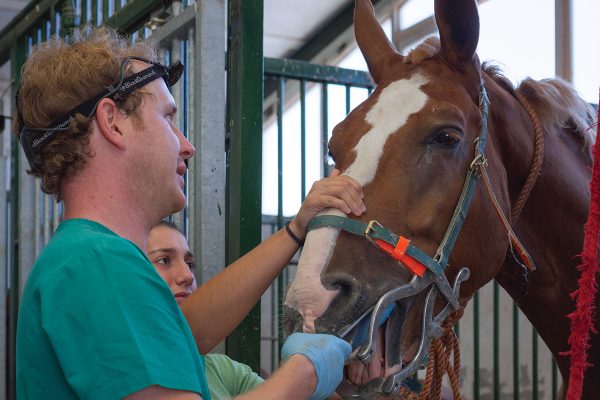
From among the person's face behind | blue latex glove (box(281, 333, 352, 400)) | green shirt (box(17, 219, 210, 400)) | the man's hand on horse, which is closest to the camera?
green shirt (box(17, 219, 210, 400))

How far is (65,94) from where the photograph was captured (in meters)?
1.32

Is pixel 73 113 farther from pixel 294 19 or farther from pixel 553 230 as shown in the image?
pixel 294 19

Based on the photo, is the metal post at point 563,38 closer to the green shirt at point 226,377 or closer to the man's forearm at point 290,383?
the green shirt at point 226,377

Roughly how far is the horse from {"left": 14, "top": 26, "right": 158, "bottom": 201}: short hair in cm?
51

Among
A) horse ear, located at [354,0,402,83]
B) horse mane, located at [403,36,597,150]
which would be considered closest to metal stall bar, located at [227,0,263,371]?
horse ear, located at [354,0,402,83]

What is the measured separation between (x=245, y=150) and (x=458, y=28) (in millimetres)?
688

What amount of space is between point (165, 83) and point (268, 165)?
7.99 metres

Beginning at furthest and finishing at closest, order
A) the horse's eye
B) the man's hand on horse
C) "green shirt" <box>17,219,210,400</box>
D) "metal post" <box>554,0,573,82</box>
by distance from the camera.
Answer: "metal post" <box>554,0,573,82</box> → the horse's eye → the man's hand on horse → "green shirt" <box>17,219,210,400</box>

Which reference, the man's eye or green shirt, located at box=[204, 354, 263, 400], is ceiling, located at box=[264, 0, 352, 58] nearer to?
the man's eye

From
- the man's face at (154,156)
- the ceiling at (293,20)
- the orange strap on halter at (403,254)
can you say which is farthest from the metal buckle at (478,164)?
the ceiling at (293,20)

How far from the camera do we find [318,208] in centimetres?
167

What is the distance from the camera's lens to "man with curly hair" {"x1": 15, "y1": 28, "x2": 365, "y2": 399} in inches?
41.5

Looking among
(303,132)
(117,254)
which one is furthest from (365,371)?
(303,132)

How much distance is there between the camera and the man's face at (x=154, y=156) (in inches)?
52.7
